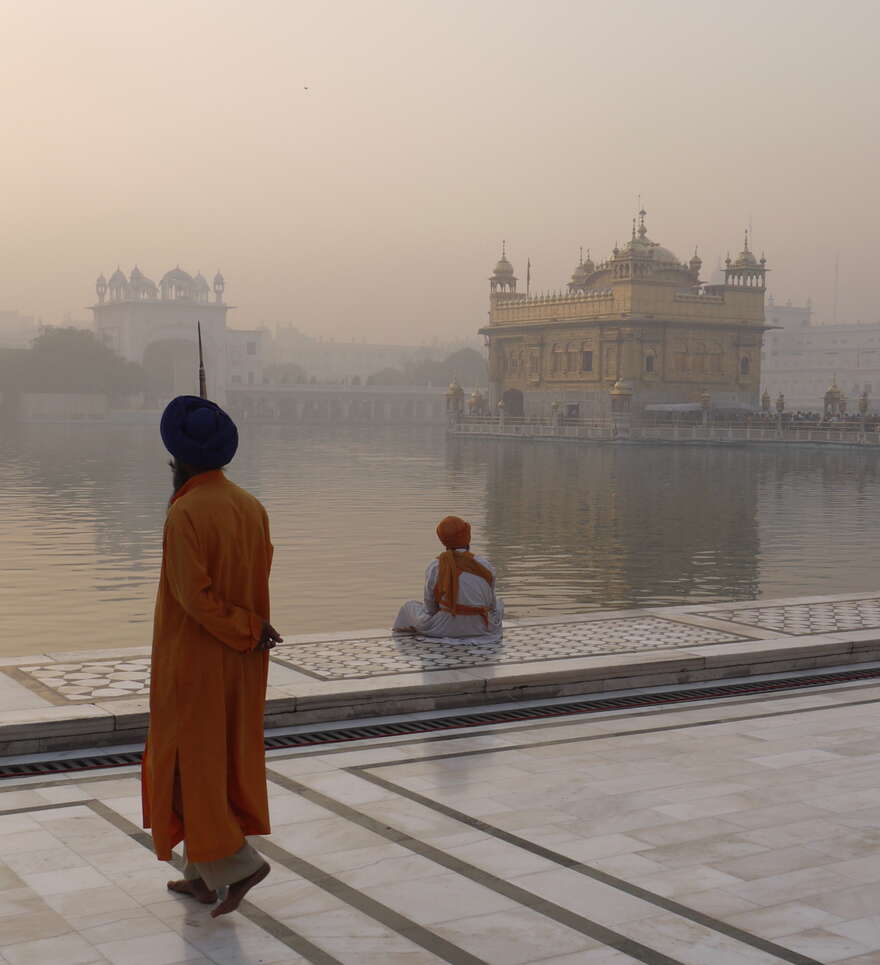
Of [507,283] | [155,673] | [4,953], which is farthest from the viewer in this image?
[507,283]

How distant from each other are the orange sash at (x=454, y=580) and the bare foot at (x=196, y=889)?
3.66 m

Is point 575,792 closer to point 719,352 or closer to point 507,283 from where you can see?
point 719,352

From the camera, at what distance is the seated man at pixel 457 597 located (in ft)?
23.7

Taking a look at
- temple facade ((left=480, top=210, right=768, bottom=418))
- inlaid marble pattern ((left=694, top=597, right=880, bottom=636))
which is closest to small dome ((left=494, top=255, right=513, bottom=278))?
temple facade ((left=480, top=210, right=768, bottom=418))

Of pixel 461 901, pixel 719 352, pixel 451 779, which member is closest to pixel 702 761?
pixel 451 779

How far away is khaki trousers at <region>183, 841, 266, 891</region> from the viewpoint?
137 inches

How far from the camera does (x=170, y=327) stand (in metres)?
97.1

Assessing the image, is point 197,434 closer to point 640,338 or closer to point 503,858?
point 503,858

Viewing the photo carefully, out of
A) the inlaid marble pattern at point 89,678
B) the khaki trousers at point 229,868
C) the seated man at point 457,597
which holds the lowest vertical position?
the inlaid marble pattern at point 89,678

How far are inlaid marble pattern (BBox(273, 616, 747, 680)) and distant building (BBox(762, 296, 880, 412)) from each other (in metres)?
94.1

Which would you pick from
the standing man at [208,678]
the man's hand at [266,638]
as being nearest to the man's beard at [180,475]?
the standing man at [208,678]

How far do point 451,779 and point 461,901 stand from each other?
1205 millimetres

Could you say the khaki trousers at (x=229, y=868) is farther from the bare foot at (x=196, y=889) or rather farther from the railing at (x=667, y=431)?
the railing at (x=667, y=431)

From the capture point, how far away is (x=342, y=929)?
342 cm
